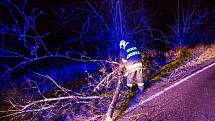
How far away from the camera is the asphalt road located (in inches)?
183

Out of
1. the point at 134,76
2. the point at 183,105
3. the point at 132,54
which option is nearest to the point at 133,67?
the point at 132,54

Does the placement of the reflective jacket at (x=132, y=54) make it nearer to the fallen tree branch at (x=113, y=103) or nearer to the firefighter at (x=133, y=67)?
the firefighter at (x=133, y=67)

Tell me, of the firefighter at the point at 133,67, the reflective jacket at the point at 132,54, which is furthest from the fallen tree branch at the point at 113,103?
the reflective jacket at the point at 132,54

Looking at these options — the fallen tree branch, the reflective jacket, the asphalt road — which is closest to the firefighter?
the reflective jacket

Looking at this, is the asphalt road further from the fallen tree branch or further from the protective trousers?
the protective trousers

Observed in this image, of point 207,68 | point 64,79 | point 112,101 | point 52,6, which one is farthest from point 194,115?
point 52,6

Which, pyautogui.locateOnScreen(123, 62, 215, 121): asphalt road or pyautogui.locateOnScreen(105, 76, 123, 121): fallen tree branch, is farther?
pyautogui.locateOnScreen(105, 76, 123, 121): fallen tree branch

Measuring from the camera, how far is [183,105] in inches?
199

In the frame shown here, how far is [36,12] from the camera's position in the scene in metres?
8.39

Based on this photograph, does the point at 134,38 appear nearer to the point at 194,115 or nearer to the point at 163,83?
the point at 163,83

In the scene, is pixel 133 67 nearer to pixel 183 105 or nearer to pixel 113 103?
pixel 113 103

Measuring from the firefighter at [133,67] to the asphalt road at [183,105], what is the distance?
23.5 inches

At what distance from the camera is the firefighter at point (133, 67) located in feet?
17.8

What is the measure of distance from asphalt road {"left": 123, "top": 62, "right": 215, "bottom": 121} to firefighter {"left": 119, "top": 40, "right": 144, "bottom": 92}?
1.96 feet
